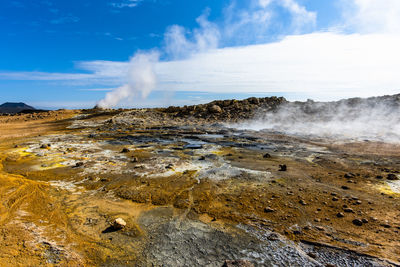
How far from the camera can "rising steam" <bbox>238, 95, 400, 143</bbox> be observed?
63.0 ft

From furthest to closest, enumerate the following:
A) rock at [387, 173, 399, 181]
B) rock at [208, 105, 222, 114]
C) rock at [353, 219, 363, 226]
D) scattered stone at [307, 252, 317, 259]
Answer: rock at [208, 105, 222, 114]
rock at [387, 173, 399, 181]
rock at [353, 219, 363, 226]
scattered stone at [307, 252, 317, 259]

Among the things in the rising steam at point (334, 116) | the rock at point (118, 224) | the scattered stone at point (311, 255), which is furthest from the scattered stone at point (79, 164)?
the rising steam at point (334, 116)

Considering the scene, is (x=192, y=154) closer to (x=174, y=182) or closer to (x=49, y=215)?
(x=174, y=182)

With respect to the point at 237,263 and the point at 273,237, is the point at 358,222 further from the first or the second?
the point at 237,263

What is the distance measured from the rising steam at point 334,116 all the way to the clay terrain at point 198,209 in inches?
434

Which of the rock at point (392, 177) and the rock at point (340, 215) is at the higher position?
the rock at point (340, 215)

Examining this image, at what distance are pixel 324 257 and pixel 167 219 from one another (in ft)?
9.63

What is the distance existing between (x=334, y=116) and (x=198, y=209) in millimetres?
24101

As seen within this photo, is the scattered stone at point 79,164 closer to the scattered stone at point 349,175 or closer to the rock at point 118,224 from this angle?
the rock at point 118,224

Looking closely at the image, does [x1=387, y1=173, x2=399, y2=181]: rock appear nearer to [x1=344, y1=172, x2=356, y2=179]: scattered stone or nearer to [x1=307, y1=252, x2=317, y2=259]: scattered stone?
[x1=344, y1=172, x2=356, y2=179]: scattered stone

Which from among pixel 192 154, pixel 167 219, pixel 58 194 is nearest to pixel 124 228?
pixel 167 219

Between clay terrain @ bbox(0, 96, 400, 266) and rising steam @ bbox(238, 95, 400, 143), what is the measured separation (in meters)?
A: 11.0

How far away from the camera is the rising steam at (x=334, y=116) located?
756 inches

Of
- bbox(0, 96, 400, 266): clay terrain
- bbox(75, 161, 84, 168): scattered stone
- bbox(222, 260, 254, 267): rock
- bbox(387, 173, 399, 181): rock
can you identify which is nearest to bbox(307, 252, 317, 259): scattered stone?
bbox(0, 96, 400, 266): clay terrain
